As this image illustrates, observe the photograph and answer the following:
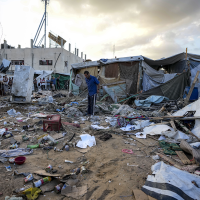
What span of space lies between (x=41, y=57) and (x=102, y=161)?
75.8ft

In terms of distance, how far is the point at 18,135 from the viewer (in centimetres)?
354

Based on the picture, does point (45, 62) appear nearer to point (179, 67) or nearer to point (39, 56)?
point (39, 56)

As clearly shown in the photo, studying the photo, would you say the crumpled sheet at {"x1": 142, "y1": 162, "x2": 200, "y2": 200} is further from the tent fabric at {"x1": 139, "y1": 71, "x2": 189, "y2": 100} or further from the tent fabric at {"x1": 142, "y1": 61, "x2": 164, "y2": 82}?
the tent fabric at {"x1": 142, "y1": 61, "x2": 164, "y2": 82}

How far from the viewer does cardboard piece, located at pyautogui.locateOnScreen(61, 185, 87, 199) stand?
1.68 metres

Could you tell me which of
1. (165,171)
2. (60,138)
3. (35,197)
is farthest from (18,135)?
(165,171)

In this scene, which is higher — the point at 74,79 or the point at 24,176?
the point at 74,79

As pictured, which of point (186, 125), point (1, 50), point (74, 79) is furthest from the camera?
point (1, 50)

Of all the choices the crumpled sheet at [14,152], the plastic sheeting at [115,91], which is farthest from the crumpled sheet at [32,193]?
the plastic sheeting at [115,91]

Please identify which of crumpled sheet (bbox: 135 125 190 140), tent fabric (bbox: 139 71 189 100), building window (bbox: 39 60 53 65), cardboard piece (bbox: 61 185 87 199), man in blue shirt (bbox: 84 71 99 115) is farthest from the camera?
building window (bbox: 39 60 53 65)

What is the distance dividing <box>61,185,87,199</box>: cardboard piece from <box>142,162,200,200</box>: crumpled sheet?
730mm

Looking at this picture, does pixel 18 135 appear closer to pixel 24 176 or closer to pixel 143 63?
pixel 24 176

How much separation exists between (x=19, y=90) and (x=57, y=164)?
6092 millimetres

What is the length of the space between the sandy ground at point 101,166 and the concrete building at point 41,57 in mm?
20084

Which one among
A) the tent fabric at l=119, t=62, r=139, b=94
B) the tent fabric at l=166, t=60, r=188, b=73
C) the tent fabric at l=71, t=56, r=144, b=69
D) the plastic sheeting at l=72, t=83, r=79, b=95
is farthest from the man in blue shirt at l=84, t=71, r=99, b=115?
the plastic sheeting at l=72, t=83, r=79, b=95
